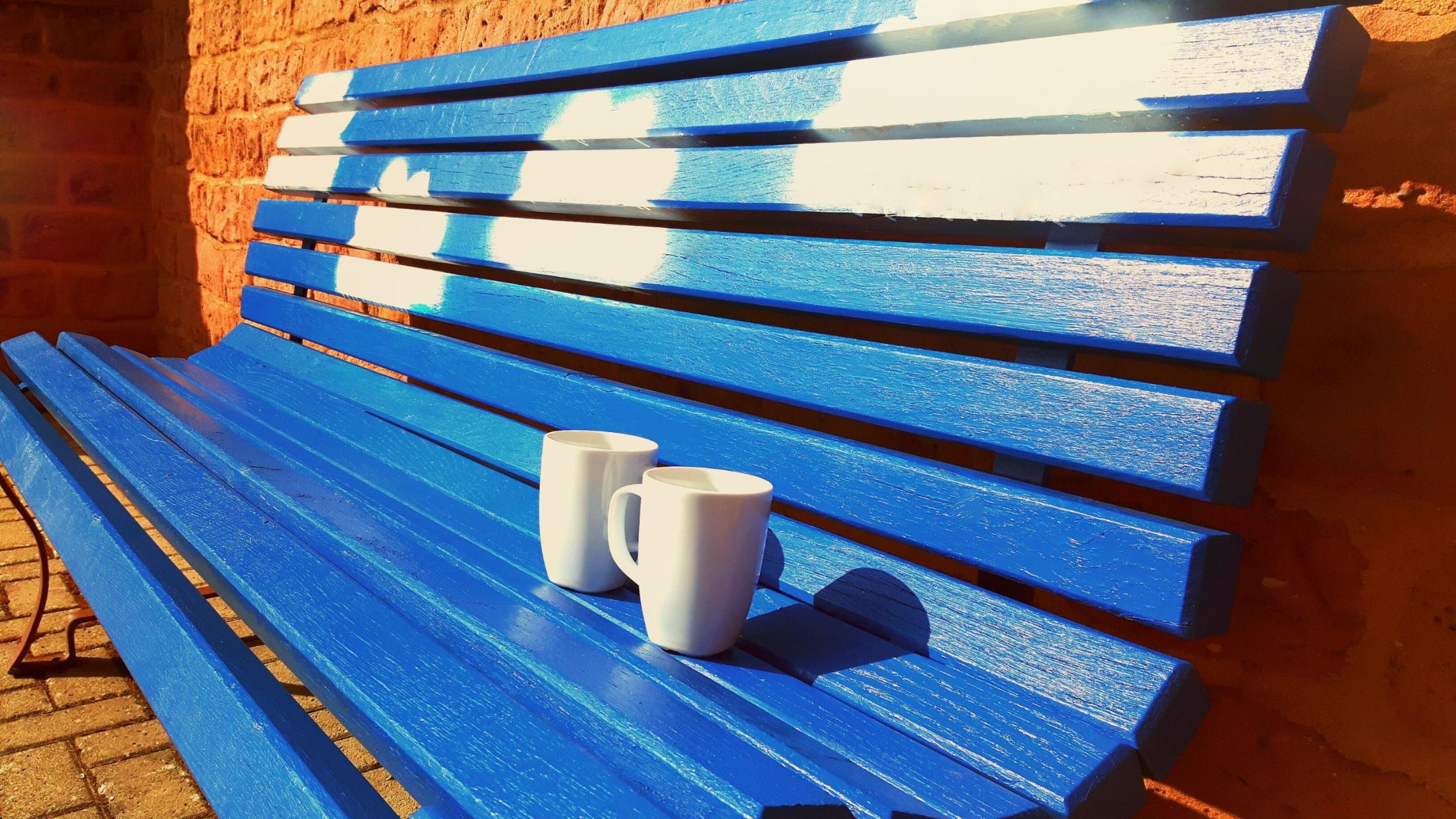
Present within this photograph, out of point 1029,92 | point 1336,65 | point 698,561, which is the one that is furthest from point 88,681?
point 1336,65

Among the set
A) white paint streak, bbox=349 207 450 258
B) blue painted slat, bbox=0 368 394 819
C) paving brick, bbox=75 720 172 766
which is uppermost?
white paint streak, bbox=349 207 450 258

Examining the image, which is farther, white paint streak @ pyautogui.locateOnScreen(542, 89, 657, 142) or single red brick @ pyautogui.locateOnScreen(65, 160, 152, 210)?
single red brick @ pyautogui.locateOnScreen(65, 160, 152, 210)

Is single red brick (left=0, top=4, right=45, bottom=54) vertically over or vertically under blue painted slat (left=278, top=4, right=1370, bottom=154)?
over

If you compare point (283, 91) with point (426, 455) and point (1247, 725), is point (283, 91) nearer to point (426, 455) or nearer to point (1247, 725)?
point (426, 455)

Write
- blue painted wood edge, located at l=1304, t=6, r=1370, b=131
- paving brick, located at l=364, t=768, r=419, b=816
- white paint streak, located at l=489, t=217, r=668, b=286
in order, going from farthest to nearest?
paving brick, located at l=364, t=768, r=419, b=816, white paint streak, located at l=489, t=217, r=668, b=286, blue painted wood edge, located at l=1304, t=6, r=1370, b=131

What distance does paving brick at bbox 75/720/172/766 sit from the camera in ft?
5.80

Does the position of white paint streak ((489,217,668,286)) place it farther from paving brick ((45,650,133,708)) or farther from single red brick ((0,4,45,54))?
single red brick ((0,4,45,54))

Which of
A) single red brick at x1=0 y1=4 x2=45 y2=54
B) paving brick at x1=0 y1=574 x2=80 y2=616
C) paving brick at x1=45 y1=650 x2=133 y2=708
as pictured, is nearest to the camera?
paving brick at x1=45 y1=650 x2=133 y2=708

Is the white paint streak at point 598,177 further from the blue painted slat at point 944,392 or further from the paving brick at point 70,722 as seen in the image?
the paving brick at point 70,722

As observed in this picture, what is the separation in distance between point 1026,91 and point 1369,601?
0.66m

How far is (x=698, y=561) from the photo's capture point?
3.18ft

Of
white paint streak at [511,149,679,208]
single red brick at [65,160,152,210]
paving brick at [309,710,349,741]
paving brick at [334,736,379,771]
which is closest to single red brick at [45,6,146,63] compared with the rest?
single red brick at [65,160,152,210]

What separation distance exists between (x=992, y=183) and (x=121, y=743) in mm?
1717

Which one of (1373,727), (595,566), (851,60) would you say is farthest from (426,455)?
(1373,727)
